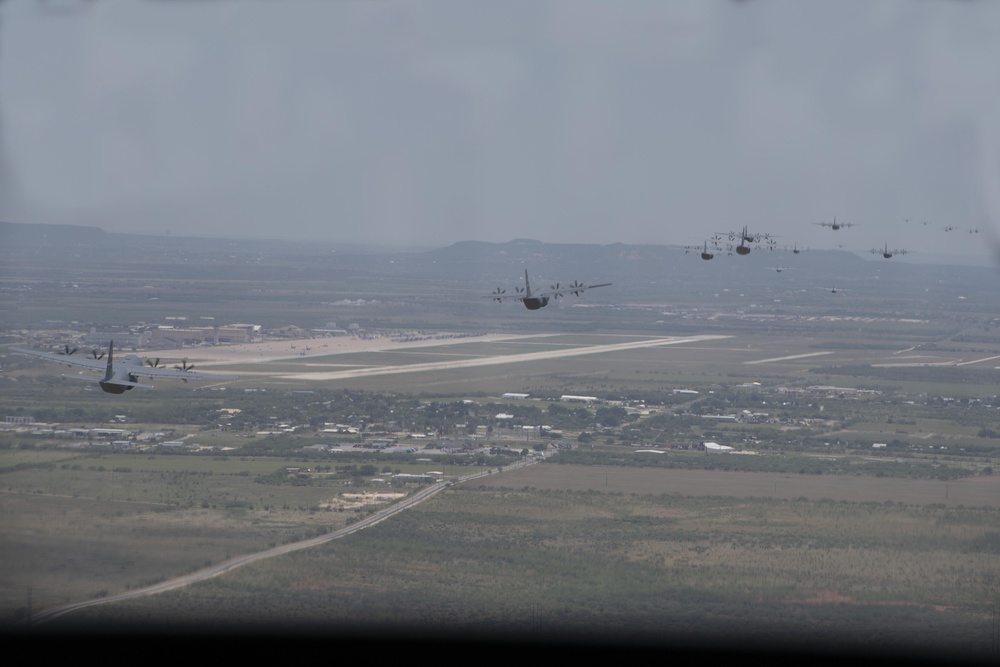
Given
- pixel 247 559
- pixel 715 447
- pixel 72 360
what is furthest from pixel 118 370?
pixel 715 447

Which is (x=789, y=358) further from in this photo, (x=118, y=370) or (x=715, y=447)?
(x=118, y=370)

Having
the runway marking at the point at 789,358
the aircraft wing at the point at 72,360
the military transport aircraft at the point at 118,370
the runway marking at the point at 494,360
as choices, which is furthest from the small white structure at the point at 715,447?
the aircraft wing at the point at 72,360

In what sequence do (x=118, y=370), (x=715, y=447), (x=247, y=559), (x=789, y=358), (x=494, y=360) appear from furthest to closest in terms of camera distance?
1. (x=789, y=358)
2. (x=494, y=360)
3. (x=715, y=447)
4. (x=247, y=559)
5. (x=118, y=370)

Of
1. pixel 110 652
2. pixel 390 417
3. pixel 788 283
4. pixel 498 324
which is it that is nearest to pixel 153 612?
pixel 110 652

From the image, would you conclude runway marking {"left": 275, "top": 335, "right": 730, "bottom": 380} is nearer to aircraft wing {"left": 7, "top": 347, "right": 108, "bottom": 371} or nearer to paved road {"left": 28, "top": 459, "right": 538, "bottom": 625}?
paved road {"left": 28, "top": 459, "right": 538, "bottom": 625}

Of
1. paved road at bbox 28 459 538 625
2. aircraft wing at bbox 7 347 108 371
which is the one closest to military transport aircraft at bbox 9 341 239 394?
aircraft wing at bbox 7 347 108 371

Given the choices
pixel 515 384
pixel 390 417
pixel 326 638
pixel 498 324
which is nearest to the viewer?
pixel 326 638

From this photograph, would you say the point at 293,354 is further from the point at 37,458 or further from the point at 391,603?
the point at 391,603
